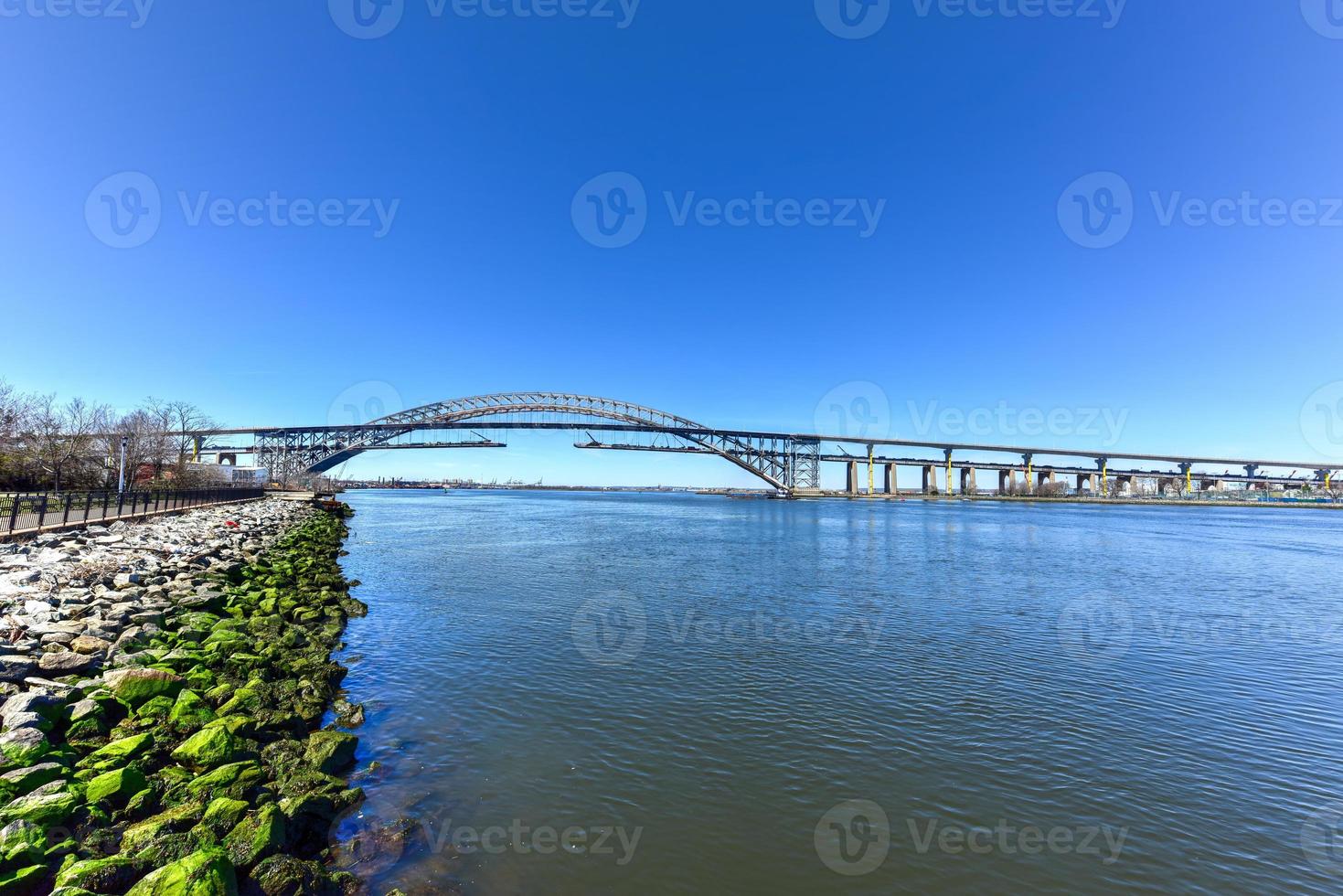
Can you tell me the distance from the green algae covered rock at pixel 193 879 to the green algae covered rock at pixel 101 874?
212 millimetres

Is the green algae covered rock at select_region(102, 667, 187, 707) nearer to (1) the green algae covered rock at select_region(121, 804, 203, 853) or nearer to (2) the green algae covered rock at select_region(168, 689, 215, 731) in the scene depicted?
(2) the green algae covered rock at select_region(168, 689, 215, 731)

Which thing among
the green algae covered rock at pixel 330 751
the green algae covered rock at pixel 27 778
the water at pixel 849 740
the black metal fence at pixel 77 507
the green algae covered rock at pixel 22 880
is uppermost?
the black metal fence at pixel 77 507

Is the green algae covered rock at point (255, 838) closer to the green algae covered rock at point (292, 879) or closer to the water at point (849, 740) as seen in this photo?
the green algae covered rock at point (292, 879)

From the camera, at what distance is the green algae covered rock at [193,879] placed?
339 centimetres

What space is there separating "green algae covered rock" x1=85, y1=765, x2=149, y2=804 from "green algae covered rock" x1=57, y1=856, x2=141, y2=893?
1.08 metres

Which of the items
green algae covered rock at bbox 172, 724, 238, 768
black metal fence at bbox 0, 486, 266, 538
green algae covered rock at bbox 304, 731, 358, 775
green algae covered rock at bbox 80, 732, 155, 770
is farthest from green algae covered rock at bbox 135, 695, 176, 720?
black metal fence at bbox 0, 486, 266, 538

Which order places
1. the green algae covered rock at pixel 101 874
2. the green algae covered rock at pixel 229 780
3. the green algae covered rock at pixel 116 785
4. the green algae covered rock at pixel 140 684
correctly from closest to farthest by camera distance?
the green algae covered rock at pixel 101 874
the green algae covered rock at pixel 116 785
the green algae covered rock at pixel 229 780
the green algae covered rock at pixel 140 684

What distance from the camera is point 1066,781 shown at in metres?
5.97

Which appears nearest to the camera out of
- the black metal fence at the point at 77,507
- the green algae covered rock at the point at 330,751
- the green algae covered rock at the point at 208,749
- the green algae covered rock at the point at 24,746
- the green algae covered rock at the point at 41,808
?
the green algae covered rock at the point at 41,808

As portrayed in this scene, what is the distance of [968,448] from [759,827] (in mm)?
114947

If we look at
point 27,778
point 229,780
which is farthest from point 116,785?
point 229,780

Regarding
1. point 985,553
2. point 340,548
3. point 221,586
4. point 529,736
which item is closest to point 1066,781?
point 529,736

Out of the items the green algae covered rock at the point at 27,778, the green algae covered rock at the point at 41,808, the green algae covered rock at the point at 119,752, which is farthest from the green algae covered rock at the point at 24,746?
the green algae covered rock at the point at 41,808

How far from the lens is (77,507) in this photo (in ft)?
63.2
